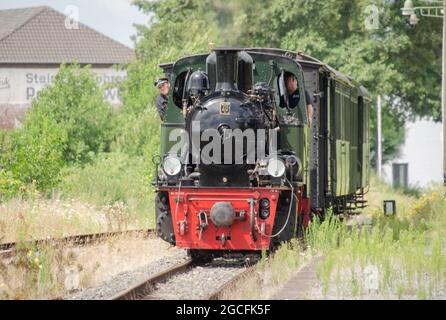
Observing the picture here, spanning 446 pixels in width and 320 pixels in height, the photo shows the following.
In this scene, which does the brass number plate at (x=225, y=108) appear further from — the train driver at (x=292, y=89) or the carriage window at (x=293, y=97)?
the train driver at (x=292, y=89)

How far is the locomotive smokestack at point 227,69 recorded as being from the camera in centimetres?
1451

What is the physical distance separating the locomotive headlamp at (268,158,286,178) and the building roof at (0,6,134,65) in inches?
1939

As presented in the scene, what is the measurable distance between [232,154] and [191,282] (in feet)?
6.26

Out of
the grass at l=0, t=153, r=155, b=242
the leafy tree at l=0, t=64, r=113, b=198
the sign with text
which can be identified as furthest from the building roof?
the grass at l=0, t=153, r=155, b=242

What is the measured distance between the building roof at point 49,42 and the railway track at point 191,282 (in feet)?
160

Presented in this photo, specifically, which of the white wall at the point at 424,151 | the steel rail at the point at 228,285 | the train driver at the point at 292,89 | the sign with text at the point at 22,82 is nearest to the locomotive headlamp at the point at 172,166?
the steel rail at the point at 228,285

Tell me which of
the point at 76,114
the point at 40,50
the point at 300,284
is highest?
the point at 40,50

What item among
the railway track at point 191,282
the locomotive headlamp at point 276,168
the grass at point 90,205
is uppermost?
the locomotive headlamp at point 276,168

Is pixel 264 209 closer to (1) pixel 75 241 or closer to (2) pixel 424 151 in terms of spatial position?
(1) pixel 75 241

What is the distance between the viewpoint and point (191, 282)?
528 inches

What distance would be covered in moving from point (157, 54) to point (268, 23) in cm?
741

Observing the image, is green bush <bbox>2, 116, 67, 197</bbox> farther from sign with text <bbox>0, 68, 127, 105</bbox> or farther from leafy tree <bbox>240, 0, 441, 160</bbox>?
sign with text <bbox>0, 68, 127, 105</bbox>

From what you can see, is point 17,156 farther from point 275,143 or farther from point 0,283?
point 0,283

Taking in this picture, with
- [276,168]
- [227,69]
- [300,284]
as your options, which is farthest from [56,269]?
[227,69]
